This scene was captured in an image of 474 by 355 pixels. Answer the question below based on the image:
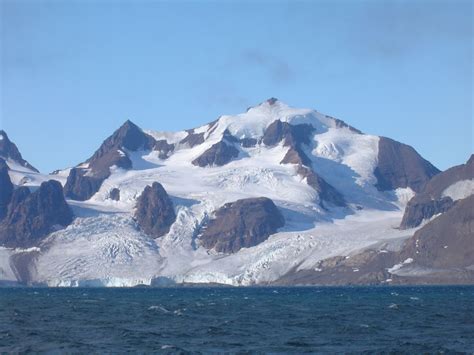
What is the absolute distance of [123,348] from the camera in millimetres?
96125

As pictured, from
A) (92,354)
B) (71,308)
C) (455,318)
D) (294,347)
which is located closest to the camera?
(92,354)

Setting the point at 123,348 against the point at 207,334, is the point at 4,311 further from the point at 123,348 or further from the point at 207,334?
the point at 123,348

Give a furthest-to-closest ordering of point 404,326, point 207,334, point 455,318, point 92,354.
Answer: point 455,318 → point 404,326 → point 207,334 → point 92,354

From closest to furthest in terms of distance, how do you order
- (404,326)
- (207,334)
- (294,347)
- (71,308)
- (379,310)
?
(294,347) < (207,334) < (404,326) < (379,310) < (71,308)

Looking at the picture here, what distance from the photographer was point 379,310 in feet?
491

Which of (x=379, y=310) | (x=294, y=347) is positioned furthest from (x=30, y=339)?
(x=379, y=310)

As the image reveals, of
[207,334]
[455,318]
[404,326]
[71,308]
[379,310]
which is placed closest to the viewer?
[207,334]

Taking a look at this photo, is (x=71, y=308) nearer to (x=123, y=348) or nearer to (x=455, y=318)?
(x=455, y=318)

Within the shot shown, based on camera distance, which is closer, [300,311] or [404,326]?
[404,326]

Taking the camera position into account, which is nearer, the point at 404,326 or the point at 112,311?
the point at 404,326

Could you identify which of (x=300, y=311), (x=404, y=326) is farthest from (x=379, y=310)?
(x=404, y=326)

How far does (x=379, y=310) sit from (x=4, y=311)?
160 feet

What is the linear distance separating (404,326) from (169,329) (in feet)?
78.5

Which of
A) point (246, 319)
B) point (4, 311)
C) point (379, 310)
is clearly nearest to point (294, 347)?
point (246, 319)
